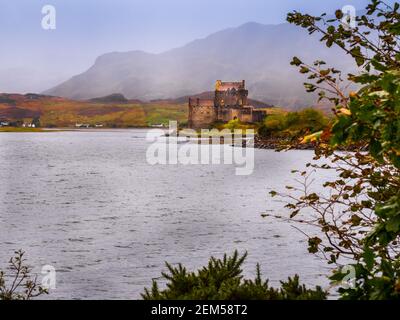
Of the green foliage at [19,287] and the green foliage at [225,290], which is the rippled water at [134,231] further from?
the green foliage at [225,290]

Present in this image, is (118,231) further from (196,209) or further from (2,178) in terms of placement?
(2,178)

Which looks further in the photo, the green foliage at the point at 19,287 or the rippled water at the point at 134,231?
the rippled water at the point at 134,231

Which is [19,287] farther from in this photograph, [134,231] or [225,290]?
[225,290]

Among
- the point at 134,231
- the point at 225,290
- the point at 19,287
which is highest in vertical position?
the point at 225,290

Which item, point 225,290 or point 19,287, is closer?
point 225,290

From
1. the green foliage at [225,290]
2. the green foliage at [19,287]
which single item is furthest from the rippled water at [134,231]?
the green foliage at [225,290]

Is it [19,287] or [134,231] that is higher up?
[19,287]

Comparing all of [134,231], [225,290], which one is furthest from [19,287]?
[225,290]

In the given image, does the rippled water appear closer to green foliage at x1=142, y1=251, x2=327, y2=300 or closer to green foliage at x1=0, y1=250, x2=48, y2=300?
green foliage at x1=0, y1=250, x2=48, y2=300

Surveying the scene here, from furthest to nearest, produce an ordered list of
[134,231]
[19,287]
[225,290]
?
[134,231] → [19,287] → [225,290]

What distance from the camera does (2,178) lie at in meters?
79.8

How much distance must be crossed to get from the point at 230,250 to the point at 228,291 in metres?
22.3
